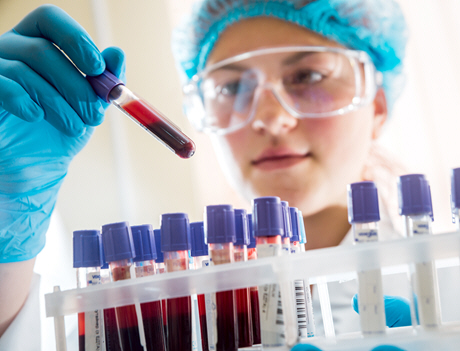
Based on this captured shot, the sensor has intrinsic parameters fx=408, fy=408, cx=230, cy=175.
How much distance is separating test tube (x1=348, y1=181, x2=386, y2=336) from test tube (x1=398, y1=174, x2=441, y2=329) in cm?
5

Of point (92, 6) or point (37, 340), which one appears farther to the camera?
point (92, 6)

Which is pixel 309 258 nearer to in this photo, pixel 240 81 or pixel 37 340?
pixel 37 340

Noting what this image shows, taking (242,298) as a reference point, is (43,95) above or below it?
above

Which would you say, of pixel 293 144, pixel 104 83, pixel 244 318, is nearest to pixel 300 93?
pixel 293 144

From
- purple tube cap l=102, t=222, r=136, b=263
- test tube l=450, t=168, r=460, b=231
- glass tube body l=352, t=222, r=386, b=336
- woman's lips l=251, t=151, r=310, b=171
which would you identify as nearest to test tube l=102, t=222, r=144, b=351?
purple tube cap l=102, t=222, r=136, b=263

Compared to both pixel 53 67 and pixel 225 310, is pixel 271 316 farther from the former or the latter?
pixel 53 67

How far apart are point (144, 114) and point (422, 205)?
51 cm

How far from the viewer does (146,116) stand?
2.56 ft

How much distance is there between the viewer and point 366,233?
63 centimetres

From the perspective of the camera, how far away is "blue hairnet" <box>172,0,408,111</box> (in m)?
1.56

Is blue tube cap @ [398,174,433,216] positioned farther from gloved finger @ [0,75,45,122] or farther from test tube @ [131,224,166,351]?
gloved finger @ [0,75,45,122]

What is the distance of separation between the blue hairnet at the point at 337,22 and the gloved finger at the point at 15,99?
1.02 metres

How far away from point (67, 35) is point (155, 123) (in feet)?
1.14

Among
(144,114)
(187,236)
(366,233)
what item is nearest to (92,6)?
(144,114)
